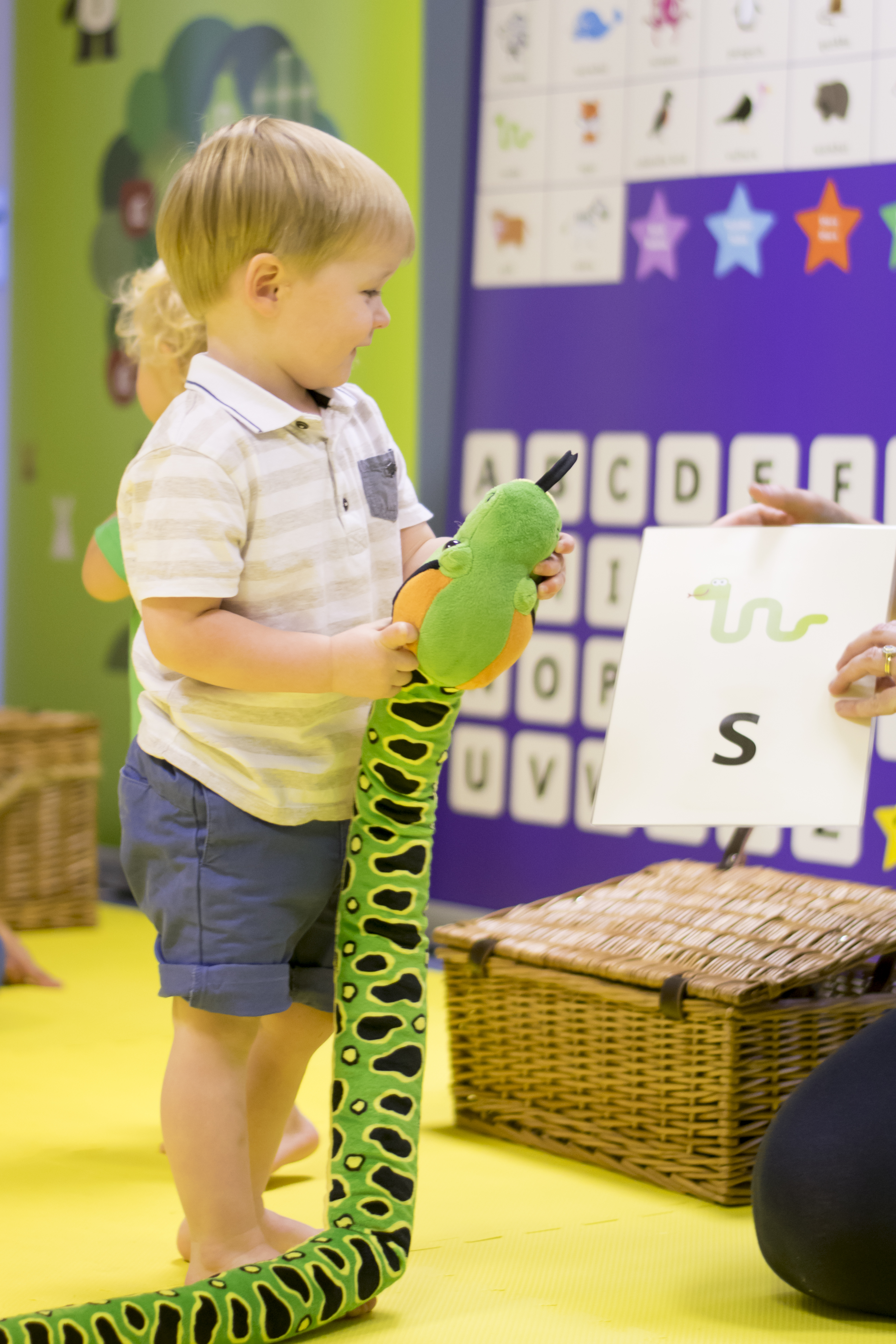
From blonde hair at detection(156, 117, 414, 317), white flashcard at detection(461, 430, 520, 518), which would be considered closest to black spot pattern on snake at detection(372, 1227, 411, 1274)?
blonde hair at detection(156, 117, 414, 317)

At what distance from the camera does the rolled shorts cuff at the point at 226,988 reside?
115 cm

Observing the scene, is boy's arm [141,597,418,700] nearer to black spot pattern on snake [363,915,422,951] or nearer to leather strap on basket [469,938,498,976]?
black spot pattern on snake [363,915,422,951]

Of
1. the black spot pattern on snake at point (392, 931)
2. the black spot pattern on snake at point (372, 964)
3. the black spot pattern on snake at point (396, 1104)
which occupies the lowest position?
the black spot pattern on snake at point (396, 1104)

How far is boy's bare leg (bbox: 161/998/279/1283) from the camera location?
1143 mm

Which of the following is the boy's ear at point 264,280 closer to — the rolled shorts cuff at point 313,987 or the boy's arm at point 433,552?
the boy's arm at point 433,552

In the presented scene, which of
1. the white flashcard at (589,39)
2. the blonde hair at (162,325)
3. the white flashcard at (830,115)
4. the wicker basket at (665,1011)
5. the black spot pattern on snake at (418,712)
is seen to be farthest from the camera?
the white flashcard at (589,39)

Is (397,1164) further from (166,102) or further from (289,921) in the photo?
(166,102)

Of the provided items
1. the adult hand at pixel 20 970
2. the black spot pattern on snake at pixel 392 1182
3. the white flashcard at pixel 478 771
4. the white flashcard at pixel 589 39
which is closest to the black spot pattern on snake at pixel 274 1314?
the black spot pattern on snake at pixel 392 1182

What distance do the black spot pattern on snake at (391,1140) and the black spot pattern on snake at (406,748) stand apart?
0.27m

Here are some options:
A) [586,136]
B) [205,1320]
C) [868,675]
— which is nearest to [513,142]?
[586,136]

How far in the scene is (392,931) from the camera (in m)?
1.19

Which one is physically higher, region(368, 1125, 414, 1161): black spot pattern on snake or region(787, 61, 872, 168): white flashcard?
region(787, 61, 872, 168): white flashcard

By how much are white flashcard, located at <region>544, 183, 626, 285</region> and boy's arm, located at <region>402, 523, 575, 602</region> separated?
1.10 m

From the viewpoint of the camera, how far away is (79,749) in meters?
2.71
